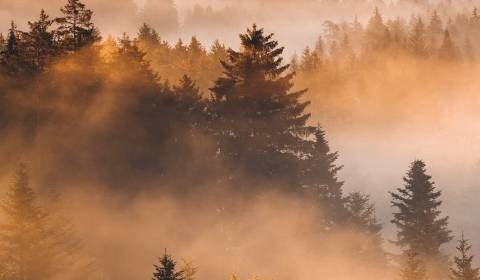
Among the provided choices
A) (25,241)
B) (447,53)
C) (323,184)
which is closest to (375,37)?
(447,53)

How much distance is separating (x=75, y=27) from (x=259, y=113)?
43.5 ft

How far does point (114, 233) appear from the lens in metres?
34.4

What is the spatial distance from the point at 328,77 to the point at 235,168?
216 ft

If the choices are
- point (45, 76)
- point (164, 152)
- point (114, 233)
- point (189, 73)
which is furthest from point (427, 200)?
point (189, 73)

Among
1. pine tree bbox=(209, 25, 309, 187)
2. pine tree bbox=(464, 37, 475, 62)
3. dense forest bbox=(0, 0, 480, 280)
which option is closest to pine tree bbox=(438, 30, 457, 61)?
pine tree bbox=(464, 37, 475, 62)

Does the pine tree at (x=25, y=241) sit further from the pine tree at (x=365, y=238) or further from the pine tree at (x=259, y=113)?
the pine tree at (x=365, y=238)

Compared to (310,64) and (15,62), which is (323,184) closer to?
(15,62)

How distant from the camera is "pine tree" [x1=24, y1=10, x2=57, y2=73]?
37.5 m

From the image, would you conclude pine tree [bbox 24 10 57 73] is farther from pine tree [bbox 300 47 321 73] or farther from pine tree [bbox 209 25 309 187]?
pine tree [bbox 300 47 321 73]

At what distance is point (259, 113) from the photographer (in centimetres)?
3316

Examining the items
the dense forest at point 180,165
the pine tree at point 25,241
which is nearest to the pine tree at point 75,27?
the dense forest at point 180,165

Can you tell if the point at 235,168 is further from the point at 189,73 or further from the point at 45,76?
the point at 189,73

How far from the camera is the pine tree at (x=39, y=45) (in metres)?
37.5

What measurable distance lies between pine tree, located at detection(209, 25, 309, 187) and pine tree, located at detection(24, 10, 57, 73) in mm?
11365
